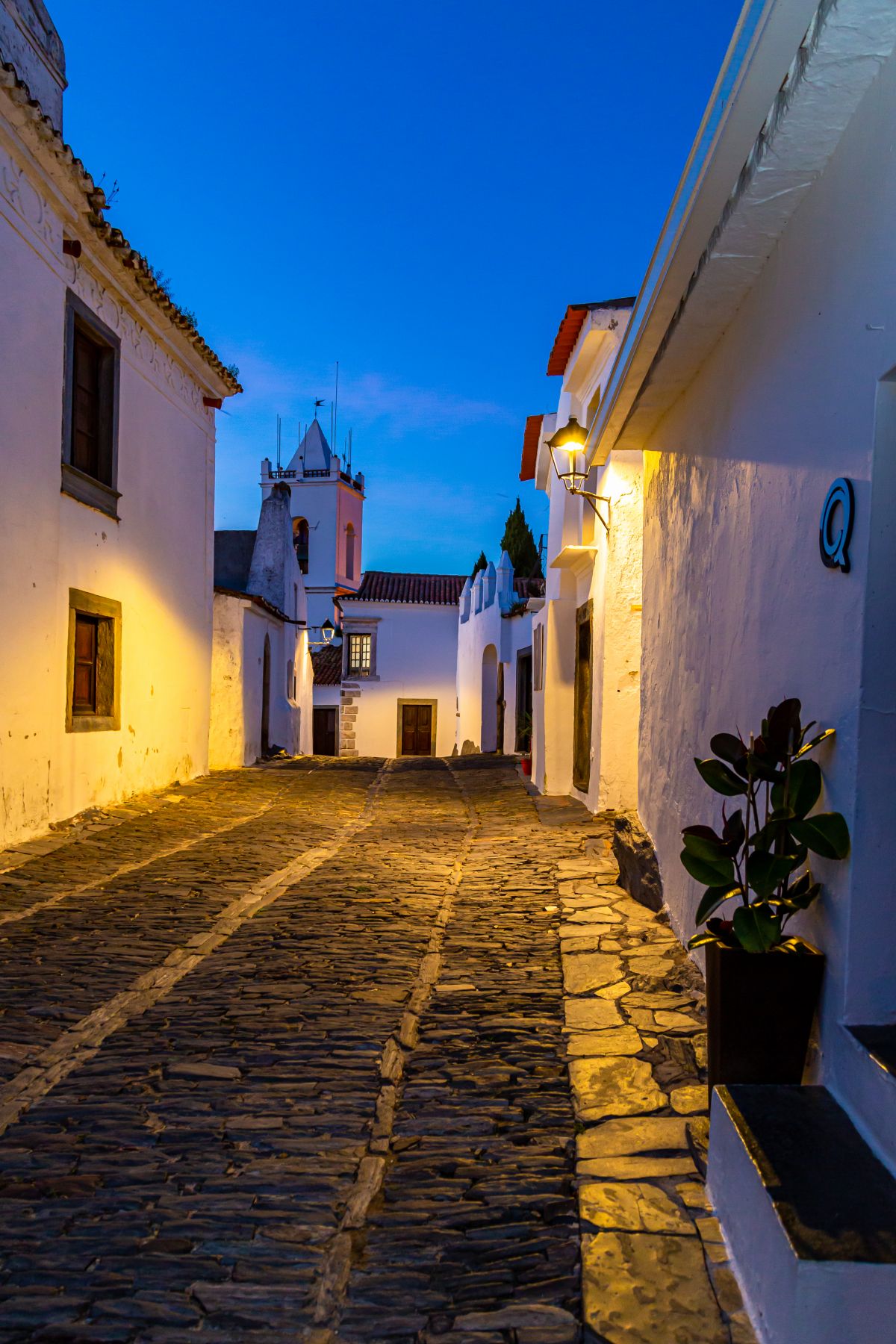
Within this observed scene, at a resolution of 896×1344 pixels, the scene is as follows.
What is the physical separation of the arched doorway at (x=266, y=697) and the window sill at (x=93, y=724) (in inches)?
315

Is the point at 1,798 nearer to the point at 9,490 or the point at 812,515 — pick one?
the point at 9,490

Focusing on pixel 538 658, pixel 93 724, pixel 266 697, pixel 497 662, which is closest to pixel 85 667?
pixel 93 724

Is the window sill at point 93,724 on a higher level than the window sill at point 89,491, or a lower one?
lower

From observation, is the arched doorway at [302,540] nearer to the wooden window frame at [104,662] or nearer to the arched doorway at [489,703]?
the arched doorway at [489,703]

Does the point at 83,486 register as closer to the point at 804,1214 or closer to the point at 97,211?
the point at 97,211

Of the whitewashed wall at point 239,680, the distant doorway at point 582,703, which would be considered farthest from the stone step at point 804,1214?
the whitewashed wall at point 239,680

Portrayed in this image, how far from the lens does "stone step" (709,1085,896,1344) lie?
1.86 m

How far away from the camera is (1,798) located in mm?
7793

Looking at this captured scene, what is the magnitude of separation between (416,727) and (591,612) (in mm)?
24377

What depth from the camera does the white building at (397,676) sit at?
34.7 meters

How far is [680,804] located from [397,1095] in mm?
2674

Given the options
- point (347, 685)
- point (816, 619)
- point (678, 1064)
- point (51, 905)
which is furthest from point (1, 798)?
point (347, 685)

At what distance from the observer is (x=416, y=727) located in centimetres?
3488

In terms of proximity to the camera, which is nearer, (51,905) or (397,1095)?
(397,1095)
